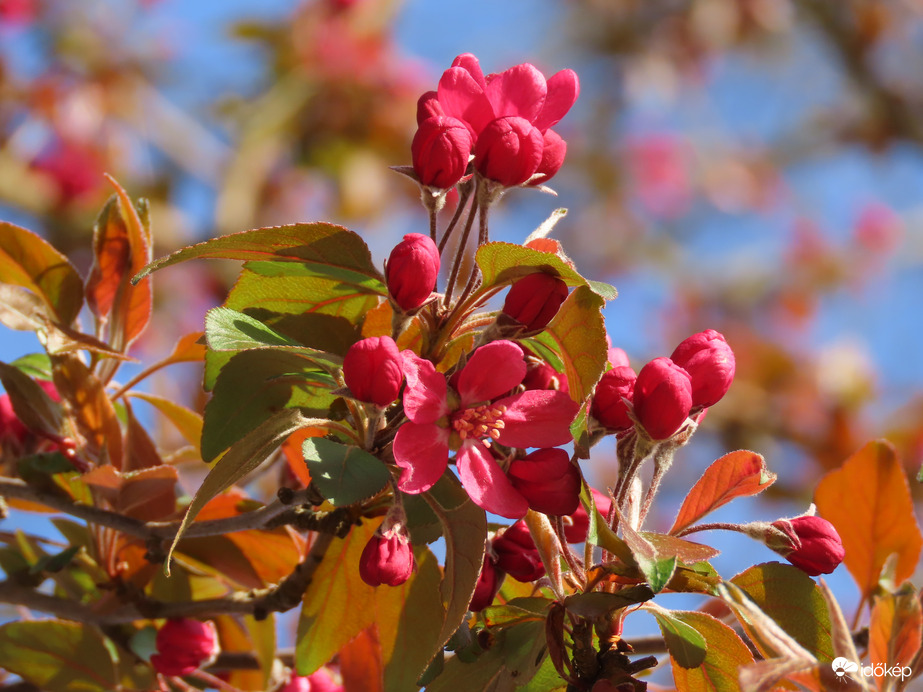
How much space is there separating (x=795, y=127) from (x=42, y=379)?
6476 mm

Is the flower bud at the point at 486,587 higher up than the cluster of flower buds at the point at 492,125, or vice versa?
the cluster of flower buds at the point at 492,125

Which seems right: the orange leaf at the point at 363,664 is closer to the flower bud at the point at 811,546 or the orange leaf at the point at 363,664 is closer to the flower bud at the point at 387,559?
the flower bud at the point at 387,559

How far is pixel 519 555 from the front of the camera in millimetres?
864

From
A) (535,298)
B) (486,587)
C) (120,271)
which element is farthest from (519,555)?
(120,271)

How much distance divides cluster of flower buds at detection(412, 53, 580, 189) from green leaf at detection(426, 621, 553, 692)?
0.41 meters

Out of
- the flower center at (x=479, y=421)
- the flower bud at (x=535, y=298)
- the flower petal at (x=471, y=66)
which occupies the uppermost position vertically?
the flower petal at (x=471, y=66)

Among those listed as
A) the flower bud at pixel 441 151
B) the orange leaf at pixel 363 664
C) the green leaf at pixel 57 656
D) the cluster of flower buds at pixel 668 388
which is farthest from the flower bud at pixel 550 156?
the green leaf at pixel 57 656

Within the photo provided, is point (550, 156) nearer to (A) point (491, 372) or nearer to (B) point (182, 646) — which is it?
(A) point (491, 372)

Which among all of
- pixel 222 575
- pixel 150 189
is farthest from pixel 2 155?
pixel 222 575

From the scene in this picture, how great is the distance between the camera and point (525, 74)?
853 mm

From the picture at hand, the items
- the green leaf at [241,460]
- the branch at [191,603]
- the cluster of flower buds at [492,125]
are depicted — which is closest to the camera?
the green leaf at [241,460]

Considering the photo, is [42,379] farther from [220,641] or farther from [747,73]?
[747,73]

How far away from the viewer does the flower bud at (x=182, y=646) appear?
1024 millimetres

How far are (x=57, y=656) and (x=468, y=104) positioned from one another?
31.1 inches
